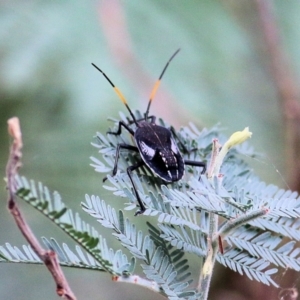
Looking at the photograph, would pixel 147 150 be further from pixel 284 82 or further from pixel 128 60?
pixel 284 82

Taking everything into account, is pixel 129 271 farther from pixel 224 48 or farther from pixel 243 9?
pixel 243 9

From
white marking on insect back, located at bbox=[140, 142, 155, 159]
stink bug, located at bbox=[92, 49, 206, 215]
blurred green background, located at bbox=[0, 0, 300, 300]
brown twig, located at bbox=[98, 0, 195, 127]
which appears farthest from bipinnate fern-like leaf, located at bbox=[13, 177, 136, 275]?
brown twig, located at bbox=[98, 0, 195, 127]

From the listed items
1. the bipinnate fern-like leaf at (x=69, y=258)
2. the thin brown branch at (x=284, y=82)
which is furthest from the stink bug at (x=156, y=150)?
the thin brown branch at (x=284, y=82)

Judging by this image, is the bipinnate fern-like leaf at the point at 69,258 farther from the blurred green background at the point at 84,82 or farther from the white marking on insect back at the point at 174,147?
the blurred green background at the point at 84,82

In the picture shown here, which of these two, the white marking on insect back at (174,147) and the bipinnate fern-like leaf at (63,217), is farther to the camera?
the white marking on insect back at (174,147)

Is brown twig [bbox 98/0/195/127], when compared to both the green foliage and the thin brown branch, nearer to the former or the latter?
the thin brown branch

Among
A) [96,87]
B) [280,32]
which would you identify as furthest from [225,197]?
[280,32]

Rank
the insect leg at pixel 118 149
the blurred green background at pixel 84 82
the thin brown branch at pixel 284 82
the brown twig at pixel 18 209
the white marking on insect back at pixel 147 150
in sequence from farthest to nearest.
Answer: the thin brown branch at pixel 284 82
the blurred green background at pixel 84 82
the white marking on insect back at pixel 147 150
the insect leg at pixel 118 149
the brown twig at pixel 18 209
